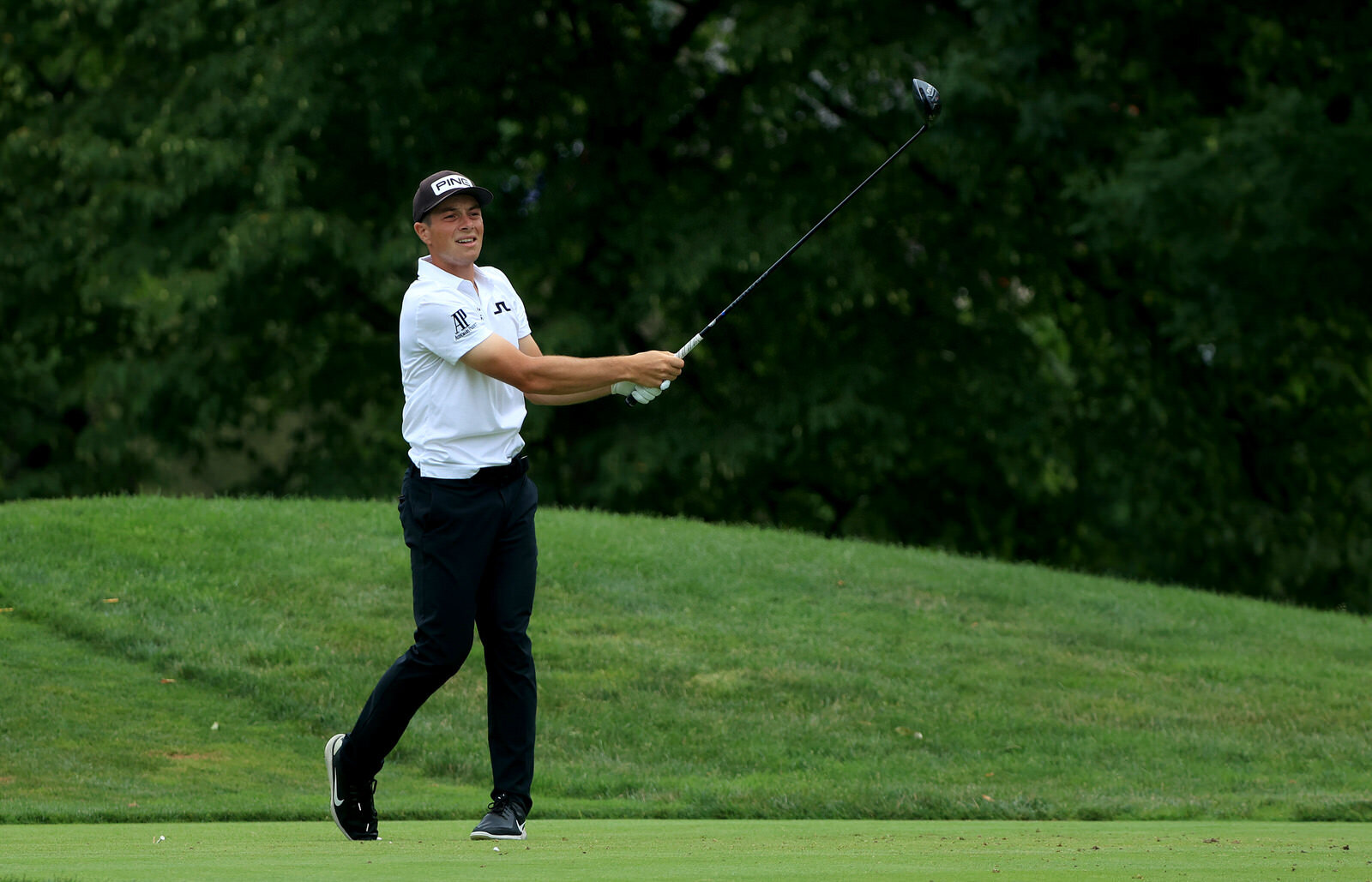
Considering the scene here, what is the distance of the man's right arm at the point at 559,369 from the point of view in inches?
222

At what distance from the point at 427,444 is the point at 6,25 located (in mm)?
19878

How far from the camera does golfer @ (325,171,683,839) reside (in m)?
5.71

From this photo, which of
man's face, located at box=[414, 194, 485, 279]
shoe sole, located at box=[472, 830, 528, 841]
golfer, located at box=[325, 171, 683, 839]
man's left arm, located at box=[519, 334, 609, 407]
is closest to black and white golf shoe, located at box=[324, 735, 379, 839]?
golfer, located at box=[325, 171, 683, 839]

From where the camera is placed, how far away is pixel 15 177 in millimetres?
→ 22719

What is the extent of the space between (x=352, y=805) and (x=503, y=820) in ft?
1.77

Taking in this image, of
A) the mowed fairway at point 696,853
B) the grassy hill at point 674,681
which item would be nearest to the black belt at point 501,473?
the mowed fairway at point 696,853

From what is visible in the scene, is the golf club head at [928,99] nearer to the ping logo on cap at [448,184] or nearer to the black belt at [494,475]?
the ping logo on cap at [448,184]

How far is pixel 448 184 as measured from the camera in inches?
230

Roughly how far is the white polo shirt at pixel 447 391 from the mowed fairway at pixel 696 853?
1.26 meters

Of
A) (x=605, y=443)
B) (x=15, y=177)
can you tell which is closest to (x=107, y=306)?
Answer: (x=15, y=177)

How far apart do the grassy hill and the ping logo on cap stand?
385 cm

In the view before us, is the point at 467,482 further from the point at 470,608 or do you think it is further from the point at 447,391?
the point at 470,608

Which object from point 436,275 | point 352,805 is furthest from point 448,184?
point 352,805

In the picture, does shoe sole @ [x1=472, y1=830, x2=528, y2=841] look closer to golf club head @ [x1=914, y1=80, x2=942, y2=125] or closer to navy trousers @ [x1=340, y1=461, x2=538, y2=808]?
navy trousers @ [x1=340, y1=461, x2=538, y2=808]
